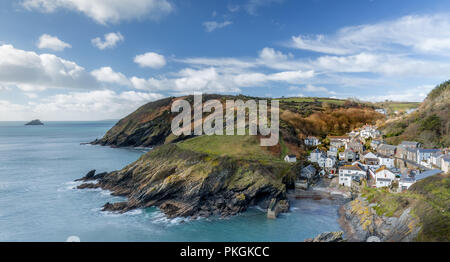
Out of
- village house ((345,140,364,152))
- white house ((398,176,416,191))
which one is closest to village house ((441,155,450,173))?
white house ((398,176,416,191))

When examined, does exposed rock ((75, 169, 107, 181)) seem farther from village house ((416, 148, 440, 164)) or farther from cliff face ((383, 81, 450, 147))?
cliff face ((383, 81, 450, 147))

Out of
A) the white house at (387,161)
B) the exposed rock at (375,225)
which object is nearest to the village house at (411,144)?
the white house at (387,161)

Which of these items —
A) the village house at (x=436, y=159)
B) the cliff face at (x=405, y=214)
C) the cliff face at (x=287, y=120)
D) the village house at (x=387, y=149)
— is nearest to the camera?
the cliff face at (x=405, y=214)

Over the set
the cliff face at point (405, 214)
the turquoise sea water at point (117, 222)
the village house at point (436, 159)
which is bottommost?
the turquoise sea water at point (117, 222)

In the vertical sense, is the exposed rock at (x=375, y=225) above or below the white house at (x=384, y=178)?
below

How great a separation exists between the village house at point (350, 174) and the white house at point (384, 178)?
4.17 m

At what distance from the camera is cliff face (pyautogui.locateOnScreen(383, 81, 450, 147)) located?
5325cm

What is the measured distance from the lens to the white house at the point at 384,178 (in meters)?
38.3

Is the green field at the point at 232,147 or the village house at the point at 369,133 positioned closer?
the green field at the point at 232,147

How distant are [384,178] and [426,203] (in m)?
13.5

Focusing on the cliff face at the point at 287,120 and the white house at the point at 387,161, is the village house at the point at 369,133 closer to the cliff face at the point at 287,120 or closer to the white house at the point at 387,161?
the cliff face at the point at 287,120

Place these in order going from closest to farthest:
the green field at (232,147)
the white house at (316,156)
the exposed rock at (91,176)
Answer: the green field at (232,147) < the exposed rock at (91,176) < the white house at (316,156)
